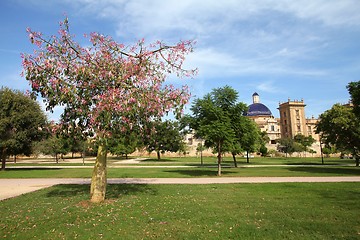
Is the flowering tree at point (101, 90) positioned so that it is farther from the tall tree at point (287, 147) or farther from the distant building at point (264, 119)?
the distant building at point (264, 119)

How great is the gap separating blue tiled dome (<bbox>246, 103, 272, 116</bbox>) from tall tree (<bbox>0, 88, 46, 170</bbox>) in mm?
110128

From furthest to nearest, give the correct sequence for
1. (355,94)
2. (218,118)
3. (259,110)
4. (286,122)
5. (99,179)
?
(259,110)
(286,122)
(355,94)
(218,118)
(99,179)

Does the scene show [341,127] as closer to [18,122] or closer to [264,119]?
[18,122]

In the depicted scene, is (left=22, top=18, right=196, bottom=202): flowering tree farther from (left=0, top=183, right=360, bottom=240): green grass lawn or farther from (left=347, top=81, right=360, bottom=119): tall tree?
(left=347, top=81, right=360, bottom=119): tall tree

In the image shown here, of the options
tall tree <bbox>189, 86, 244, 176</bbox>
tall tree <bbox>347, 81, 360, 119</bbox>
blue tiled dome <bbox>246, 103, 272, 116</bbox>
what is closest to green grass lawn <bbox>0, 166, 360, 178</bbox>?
tall tree <bbox>189, 86, 244, 176</bbox>

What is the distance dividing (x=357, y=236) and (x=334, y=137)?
101 ft

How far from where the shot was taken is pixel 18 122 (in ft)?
101

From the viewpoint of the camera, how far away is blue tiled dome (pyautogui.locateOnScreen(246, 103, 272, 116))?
132 m

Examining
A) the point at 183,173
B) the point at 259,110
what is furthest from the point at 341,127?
the point at 259,110

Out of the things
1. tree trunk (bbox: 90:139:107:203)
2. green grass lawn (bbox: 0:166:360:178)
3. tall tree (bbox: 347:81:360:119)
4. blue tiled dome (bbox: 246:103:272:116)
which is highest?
blue tiled dome (bbox: 246:103:272:116)

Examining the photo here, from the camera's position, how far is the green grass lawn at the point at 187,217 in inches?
280

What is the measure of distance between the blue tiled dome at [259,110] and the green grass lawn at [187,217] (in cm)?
12209

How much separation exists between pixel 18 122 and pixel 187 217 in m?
28.7

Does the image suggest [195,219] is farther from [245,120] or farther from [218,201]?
[245,120]
